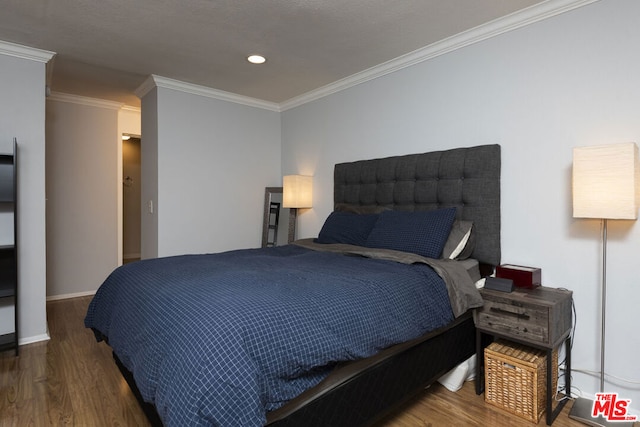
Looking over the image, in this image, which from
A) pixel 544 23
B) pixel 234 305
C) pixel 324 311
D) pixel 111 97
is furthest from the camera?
pixel 111 97

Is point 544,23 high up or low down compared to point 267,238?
up

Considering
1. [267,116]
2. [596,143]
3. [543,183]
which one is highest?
[267,116]

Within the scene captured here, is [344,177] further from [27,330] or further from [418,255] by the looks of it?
[27,330]

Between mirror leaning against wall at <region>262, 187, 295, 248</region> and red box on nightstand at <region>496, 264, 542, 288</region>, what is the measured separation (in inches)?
96.0

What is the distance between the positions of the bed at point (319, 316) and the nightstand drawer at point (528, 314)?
12cm

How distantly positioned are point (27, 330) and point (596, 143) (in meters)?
4.27

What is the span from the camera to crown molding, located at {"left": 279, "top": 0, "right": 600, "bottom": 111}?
2.11m

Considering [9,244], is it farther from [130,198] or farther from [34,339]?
[130,198]

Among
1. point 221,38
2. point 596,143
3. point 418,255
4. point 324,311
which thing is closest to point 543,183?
point 596,143

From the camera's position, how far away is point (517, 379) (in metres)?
1.90

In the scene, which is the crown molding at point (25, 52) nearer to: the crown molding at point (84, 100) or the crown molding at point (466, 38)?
the crown molding at point (84, 100)

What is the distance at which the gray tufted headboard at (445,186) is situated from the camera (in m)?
2.36

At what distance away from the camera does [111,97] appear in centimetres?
410

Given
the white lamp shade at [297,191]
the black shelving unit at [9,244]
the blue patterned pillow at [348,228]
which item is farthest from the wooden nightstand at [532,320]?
the black shelving unit at [9,244]
